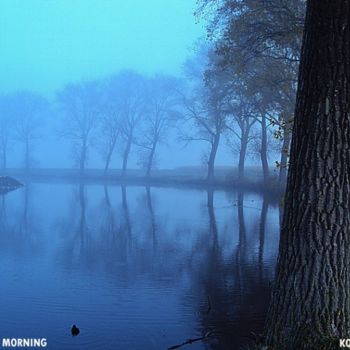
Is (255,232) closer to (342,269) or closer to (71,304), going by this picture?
(71,304)

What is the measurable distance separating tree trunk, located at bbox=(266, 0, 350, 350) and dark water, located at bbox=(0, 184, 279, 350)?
5.80ft

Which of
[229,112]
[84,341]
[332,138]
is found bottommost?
[84,341]

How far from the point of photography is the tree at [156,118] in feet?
189

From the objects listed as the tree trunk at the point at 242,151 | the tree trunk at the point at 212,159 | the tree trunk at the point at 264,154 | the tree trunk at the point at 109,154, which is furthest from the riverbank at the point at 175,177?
the tree trunk at the point at 242,151

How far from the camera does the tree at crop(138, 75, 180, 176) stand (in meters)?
57.8

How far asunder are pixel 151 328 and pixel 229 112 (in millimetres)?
30980

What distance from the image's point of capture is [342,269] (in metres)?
4.73

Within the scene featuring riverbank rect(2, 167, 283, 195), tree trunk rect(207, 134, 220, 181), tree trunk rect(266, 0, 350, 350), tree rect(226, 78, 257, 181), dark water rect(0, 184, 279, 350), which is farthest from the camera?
tree trunk rect(207, 134, 220, 181)

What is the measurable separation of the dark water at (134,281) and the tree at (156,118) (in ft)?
130

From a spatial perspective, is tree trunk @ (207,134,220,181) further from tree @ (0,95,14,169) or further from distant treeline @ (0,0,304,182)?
tree @ (0,95,14,169)

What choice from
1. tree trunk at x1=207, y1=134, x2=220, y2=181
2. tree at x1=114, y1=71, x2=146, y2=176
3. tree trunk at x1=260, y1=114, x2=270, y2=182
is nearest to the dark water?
tree trunk at x1=260, y1=114, x2=270, y2=182

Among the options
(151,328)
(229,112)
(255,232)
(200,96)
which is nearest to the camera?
(151,328)

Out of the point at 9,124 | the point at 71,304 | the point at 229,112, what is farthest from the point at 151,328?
the point at 9,124

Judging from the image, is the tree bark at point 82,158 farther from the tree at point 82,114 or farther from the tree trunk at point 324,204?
the tree trunk at point 324,204
